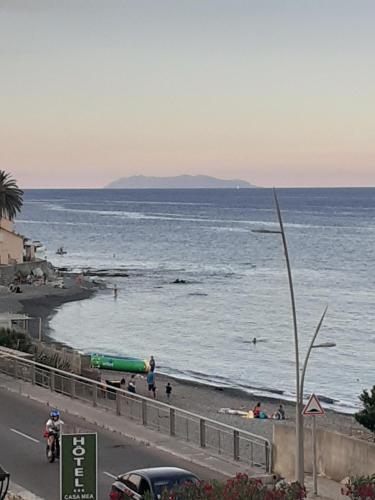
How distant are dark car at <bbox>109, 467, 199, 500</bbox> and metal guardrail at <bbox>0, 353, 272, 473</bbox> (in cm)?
460

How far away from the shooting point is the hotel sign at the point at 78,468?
12.8 meters

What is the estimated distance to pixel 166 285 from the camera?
345 ft

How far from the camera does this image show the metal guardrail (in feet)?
72.9

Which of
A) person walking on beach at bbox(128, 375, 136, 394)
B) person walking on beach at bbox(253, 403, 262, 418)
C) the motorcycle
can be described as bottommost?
person walking on beach at bbox(253, 403, 262, 418)

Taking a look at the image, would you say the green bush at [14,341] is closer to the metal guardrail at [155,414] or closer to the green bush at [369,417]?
the metal guardrail at [155,414]

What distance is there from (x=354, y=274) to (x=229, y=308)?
122 feet

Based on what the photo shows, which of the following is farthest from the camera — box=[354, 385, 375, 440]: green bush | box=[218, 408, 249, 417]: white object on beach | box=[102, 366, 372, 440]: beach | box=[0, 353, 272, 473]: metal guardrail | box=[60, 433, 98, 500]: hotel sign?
box=[218, 408, 249, 417]: white object on beach

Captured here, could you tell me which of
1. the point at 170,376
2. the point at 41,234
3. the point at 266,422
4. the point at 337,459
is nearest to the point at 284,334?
the point at 170,376

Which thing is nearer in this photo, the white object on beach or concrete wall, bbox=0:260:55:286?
the white object on beach

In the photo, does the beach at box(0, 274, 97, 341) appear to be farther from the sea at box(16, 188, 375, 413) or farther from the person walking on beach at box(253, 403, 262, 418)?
the person walking on beach at box(253, 403, 262, 418)

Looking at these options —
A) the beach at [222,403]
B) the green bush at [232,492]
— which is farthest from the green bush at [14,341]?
the green bush at [232,492]

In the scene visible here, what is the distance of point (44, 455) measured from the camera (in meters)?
22.3

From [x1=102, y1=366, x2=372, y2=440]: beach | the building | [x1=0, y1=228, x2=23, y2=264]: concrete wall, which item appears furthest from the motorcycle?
[x1=0, y1=228, x2=23, y2=264]: concrete wall

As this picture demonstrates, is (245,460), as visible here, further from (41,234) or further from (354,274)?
(41,234)
